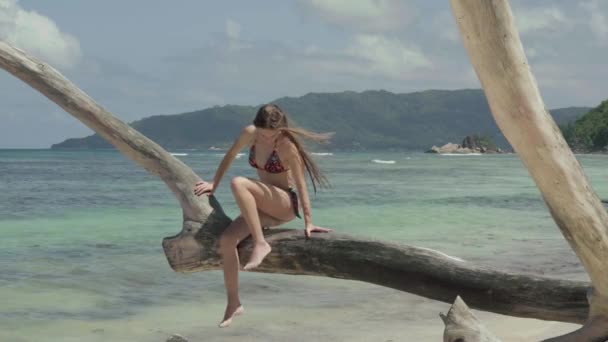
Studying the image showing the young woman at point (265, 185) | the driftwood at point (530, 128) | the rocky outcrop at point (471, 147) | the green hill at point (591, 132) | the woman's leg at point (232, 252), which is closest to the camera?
the driftwood at point (530, 128)

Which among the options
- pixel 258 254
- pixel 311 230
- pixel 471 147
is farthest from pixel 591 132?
pixel 258 254

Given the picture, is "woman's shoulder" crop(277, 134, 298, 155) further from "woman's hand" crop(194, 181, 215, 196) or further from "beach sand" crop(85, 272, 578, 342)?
"beach sand" crop(85, 272, 578, 342)

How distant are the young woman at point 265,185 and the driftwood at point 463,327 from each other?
3.54ft

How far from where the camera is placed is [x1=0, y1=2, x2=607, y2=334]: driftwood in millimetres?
4734

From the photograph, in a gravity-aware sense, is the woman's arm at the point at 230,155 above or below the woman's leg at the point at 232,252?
above

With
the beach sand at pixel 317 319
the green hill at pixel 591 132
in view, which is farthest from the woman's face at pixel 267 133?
the green hill at pixel 591 132

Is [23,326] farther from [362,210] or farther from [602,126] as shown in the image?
[602,126]

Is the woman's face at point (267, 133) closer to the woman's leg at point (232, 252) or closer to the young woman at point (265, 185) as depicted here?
the young woman at point (265, 185)

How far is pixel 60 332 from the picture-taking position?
311 inches

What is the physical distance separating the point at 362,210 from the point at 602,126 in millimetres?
92573

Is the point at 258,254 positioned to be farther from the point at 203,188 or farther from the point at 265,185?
the point at 203,188

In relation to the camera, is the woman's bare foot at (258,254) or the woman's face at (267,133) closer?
the woman's bare foot at (258,254)

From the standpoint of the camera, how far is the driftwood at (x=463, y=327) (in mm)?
4172

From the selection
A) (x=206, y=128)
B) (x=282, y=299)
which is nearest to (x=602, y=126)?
(x=206, y=128)
